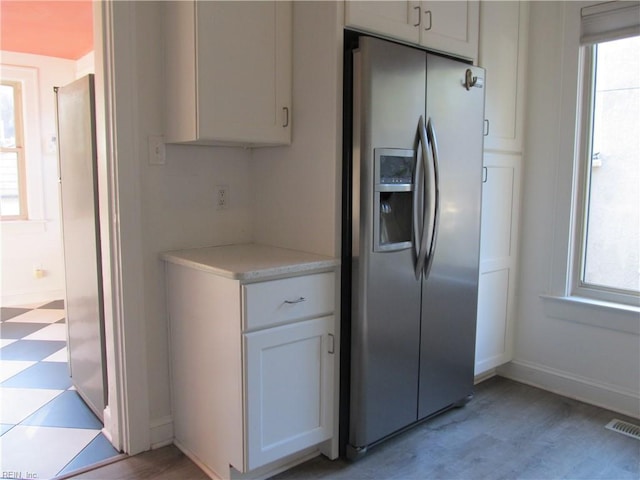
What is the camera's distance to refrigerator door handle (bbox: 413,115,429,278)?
7.24 ft

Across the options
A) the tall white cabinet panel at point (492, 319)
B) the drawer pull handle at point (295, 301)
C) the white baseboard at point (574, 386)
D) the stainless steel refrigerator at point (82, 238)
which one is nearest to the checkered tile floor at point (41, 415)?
the stainless steel refrigerator at point (82, 238)

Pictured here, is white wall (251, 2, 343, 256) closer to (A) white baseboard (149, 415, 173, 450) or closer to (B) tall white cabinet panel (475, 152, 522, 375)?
(A) white baseboard (149, 415, 173, 450)

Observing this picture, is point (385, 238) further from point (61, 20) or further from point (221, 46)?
point (61, 20)

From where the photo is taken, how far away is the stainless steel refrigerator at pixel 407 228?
2066mm

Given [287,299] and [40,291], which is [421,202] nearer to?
[287,299]

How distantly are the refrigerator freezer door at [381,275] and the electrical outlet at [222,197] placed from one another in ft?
2.29

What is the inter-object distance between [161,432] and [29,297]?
3270 mm

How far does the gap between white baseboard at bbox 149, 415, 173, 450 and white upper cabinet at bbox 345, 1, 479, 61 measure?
1.87 meters

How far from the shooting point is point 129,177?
2131mm

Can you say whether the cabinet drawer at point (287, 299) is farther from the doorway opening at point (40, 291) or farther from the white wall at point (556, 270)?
the white wall at point (556, 270)

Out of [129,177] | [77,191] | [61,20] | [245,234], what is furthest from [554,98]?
[61,20]

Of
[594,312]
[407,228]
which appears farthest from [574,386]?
[407,228]

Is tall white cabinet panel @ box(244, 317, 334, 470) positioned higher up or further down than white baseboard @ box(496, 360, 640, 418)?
higher up

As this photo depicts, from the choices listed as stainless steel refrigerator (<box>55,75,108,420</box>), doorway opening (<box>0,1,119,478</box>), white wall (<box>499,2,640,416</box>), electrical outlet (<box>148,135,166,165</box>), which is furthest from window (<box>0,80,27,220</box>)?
white wall (<box>499,2,640,416</box>)
